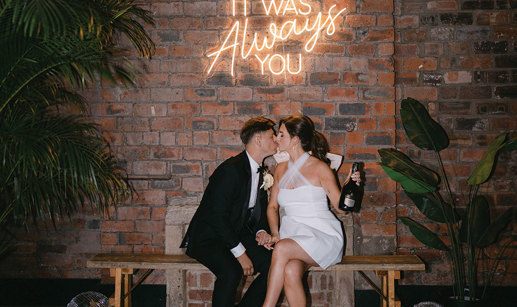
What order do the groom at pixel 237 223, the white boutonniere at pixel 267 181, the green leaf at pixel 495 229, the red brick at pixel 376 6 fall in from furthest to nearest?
1. the red brick at pixel 376 6
2. the white boutonniere at pixel 267 181
3. the green leaf at pixel 495 229
4. the groom at pixel 237 223

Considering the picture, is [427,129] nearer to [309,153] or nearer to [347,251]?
[309,153]

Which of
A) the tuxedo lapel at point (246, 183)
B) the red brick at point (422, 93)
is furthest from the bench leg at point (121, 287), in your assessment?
the red brick at point (422, 93)

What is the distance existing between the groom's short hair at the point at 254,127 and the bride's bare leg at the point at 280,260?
751 mm

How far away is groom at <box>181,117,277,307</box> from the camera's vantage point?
254cm

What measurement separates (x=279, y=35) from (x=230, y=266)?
169 cm

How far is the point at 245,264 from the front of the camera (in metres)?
2.58

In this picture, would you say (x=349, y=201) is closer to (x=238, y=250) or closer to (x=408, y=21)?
(x=238, y=250)

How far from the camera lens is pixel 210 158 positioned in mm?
3082

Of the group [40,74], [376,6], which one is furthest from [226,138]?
[376,6]

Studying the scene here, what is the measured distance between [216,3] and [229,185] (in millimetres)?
1409

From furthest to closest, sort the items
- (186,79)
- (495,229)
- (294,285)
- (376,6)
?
(186,79) → (376,6) → (495,229) → (294,285)

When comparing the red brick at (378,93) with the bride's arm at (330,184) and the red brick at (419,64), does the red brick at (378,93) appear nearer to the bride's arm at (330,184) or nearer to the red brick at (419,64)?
the red brick at (419,64)

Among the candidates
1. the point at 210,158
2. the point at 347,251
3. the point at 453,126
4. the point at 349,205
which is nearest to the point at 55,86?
the point at 210,158

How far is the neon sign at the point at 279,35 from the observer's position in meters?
3.00
